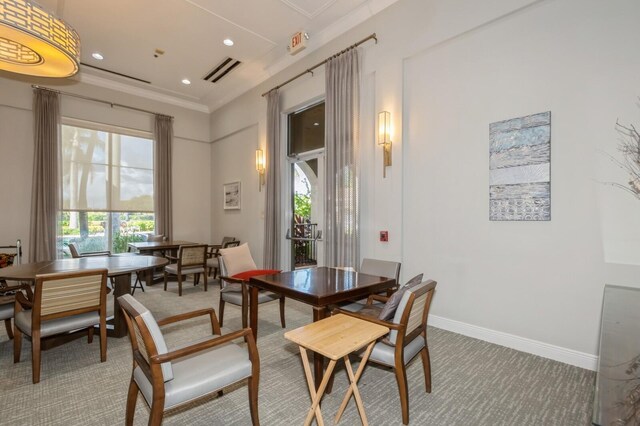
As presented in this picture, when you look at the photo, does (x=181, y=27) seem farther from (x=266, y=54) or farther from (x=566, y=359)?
(x=566, y=359)

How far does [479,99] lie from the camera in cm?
331

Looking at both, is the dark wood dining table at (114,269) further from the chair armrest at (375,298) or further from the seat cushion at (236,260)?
the chair armrest at (375,298)

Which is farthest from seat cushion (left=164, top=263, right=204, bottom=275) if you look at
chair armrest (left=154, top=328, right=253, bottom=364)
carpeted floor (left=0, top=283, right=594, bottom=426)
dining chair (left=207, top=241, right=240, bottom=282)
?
chair armrest (left=154, top=328, right=253, bottom=364)

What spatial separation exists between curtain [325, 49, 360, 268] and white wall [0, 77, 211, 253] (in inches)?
181

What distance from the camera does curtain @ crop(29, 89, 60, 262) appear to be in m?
5.67

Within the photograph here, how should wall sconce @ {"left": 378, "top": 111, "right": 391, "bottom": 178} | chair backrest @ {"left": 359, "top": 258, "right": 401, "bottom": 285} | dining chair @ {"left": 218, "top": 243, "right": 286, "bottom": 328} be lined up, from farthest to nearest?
wall sconce @ {"left": 378, "top": 111, "right": 391, "bottom": 178} → dining chair @ {"left": 218, "top": 243, "right": 286, "bottom": 328} → chair backrest @ {"left": 359, "top": 258, "right": 401, "bottom": 285}

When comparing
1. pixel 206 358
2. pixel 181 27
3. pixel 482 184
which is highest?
pixel 181 27

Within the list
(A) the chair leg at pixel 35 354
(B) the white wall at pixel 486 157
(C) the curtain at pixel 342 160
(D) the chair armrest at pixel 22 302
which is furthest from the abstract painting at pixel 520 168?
(D) the chair armrest at pixel 22 302

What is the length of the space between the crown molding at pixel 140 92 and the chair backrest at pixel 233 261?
211 inches

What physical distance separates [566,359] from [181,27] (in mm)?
6325

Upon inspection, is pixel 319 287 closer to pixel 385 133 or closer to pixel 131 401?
pixel 131 401

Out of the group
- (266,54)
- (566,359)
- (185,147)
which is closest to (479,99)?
(566,359)

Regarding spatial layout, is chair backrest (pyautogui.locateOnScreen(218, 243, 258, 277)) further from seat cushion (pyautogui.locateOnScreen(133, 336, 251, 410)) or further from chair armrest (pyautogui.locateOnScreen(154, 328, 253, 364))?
chair armrest (pyautogui.locateOnScreen(154, 328, 253, 364))

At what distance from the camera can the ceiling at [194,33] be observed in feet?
14.0
